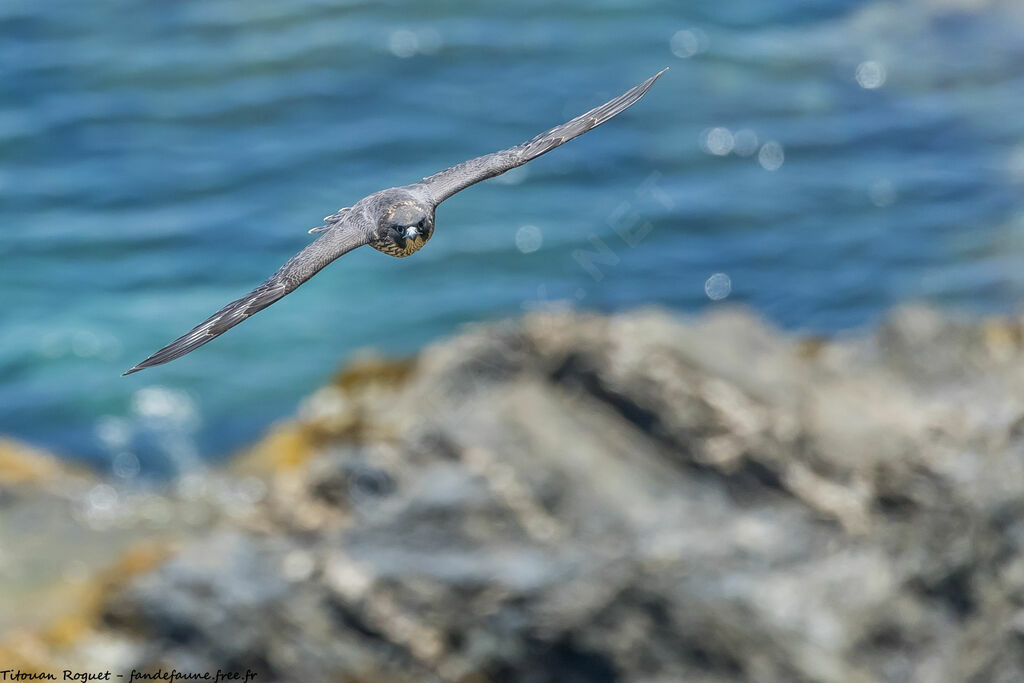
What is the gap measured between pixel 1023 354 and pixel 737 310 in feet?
7.90

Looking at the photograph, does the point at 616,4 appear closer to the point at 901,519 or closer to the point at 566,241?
the point at 566,241

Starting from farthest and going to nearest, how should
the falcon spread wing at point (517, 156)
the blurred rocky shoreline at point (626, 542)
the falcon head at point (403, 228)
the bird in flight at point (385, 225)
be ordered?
the blurred rocky shoreline at point (626, 542) → the falcon spread wing at point (517, 156) → the falcon head at point (403, 228) → the bird in flight at point (385, 225)

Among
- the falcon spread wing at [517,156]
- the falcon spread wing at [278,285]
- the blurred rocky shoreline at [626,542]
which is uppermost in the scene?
the falcon spread wing at [517,156]

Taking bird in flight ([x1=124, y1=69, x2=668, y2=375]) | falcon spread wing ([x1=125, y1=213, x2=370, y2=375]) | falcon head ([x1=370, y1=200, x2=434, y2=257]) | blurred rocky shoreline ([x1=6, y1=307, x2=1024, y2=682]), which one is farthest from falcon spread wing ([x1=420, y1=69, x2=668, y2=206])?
blurred rocky shoreline ([x1=6, y1=307, x2=1024, y2=682])

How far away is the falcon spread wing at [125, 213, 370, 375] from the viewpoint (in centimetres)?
630

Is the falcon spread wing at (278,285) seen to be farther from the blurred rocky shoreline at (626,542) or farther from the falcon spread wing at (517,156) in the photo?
the blurred rocky shoreline at (626,542)

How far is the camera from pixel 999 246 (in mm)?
18016

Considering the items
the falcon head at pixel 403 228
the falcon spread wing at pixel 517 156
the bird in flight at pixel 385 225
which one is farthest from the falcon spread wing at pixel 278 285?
the falcon spread wing at pixel 517 156

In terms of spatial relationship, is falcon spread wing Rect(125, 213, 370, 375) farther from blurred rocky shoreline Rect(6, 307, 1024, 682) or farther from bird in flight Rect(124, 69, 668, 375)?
blurred rocky shoreline Rect(6, 307, 1024, 682)

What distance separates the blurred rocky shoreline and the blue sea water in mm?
5596

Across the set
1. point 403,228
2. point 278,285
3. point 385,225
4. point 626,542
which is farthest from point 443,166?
point 278,285

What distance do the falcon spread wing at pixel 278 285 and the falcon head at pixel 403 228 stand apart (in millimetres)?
122

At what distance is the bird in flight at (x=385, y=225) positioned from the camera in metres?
6.80

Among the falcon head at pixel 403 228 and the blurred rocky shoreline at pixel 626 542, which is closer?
the falcon head at pixel 403 228
